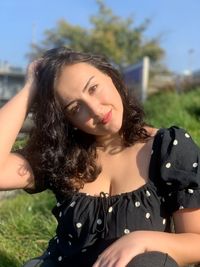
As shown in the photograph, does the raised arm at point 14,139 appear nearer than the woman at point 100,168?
No

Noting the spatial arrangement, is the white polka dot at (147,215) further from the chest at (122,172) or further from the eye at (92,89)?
the eye at (92,89)

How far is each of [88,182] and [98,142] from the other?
18 cm

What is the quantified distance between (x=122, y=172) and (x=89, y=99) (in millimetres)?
323

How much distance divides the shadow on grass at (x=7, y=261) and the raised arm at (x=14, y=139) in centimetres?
130

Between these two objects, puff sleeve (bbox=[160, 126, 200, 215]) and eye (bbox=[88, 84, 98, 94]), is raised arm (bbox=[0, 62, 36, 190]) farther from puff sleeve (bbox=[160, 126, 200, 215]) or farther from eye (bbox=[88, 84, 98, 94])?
puff sleeve (bbox=[160, 126, 200, 215])

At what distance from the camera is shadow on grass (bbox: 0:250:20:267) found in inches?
143

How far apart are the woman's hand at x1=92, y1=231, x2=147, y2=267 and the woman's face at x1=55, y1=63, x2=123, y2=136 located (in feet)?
1.50

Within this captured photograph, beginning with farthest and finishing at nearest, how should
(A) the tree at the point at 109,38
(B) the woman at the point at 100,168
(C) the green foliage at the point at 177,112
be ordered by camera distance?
1. (A) the tree at the point at 109,38
2. (C) the green foliage at the point at 177,112
3. (B) the woman at the point at 100,168

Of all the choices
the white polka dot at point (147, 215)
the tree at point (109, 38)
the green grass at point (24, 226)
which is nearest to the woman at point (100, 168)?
the white polka dot at point (147, 215)

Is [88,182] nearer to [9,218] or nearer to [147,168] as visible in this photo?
[147,168]

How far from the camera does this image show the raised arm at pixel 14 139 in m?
2.42

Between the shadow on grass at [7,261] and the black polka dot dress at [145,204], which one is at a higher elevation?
the black polka dot dress at [145,204]

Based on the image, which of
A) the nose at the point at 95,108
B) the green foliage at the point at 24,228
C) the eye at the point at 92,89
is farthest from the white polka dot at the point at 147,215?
the green foliage at the point at 24,228

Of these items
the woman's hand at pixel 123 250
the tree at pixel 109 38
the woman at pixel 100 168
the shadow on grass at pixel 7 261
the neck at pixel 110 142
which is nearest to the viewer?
the woman's hand at pixel 123 250
